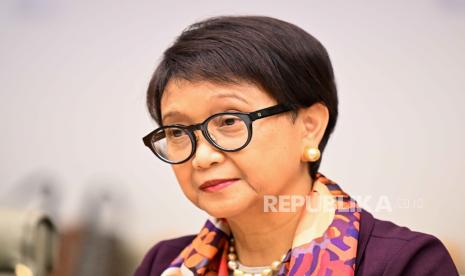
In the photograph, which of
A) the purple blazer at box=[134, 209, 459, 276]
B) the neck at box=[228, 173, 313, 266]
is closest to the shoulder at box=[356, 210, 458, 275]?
the purple blazer at box=[134, 209, 459, 276]

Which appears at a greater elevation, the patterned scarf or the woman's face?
the woman's face

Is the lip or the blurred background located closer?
the lip

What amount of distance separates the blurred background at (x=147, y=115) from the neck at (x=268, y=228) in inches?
22.1

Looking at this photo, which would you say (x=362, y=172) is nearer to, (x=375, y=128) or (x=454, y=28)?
(x=375, y=128)

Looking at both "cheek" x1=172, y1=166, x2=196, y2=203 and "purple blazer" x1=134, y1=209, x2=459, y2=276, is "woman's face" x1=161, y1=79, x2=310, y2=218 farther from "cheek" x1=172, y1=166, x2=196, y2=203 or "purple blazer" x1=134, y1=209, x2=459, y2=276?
"purple blazer" x1=134, y1=209, x2=459, y2=276

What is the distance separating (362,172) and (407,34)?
0.51 m

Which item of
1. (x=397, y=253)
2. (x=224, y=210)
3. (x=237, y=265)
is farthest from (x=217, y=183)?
(x=397, y=253)

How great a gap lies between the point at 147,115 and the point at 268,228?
1.08 metres

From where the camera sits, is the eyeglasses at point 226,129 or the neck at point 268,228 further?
the neck at point 268,228

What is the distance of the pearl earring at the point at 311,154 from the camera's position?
150 centimetres

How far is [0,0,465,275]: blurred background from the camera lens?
1.99 m

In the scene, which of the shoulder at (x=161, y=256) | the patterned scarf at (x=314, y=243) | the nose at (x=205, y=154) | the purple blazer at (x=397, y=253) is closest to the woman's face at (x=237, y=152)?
the nose at (x=205, y=154)

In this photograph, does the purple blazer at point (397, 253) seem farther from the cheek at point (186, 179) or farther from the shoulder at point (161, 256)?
the shoulder at point (161, 256)

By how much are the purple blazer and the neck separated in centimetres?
18
